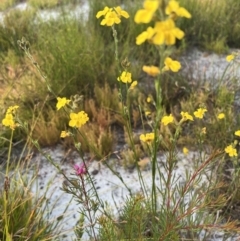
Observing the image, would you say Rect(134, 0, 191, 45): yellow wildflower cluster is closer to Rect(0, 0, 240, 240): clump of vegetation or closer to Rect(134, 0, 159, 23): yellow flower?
Rect(134, 0, 159, 23): yellow flower

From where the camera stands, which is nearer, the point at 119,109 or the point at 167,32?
the point at 167,32

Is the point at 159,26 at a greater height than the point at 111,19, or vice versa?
the point at 111,19

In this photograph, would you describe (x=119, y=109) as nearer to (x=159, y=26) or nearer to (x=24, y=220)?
(x=24, y=220)

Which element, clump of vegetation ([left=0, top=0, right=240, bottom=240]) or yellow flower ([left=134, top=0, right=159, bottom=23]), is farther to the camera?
clump of vegetation ([left=0, top=0, right=240, bottom=240])

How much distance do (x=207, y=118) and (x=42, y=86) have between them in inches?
42.1

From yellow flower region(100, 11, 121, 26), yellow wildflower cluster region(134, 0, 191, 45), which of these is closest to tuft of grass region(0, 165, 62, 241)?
yellow flower region(100, 11, 121, 26)

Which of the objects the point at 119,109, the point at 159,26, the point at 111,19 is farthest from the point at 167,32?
the point at 119,109

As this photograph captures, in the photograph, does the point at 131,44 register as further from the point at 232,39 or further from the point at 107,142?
the point at 107,142

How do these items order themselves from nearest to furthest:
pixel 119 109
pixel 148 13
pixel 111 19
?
pixel 148 13 < pixel 111 19 < pixel 119 109

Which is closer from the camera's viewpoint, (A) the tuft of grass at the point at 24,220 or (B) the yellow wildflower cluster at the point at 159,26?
(B) the yellow wildflower cluster at the point at 159,26

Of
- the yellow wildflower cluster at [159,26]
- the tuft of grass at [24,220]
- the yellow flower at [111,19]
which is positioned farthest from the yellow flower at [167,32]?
the tuft of grass at [24,220]

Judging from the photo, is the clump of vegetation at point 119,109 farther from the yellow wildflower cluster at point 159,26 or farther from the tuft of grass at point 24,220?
the yellow wildflower cluster at point 159,26

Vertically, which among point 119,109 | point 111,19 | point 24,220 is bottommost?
point 24,220

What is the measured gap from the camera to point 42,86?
270 centimetres
